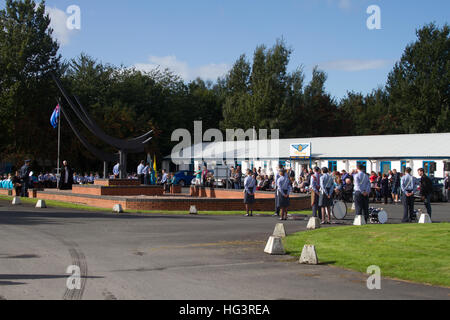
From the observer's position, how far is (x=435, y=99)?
63625mm

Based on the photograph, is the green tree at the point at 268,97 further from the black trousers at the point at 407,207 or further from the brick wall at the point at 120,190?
the black trousers at the point at 407,207

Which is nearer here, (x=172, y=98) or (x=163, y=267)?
(x=163, y=267)

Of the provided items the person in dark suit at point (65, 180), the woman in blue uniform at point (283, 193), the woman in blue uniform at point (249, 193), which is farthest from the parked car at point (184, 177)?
the woman in blue uniform at point (283, 193)

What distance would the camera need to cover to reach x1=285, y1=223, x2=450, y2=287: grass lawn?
32.8 ft

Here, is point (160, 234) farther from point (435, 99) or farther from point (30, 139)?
point (435, 99)

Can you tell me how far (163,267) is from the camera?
10180mm

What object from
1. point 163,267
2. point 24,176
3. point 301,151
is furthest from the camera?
point 301,151

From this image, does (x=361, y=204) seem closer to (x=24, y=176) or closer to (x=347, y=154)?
(x=24, y=176)

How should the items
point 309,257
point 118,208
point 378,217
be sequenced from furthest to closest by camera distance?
1. point 118,208
2. point 378,217
3. point 309,257

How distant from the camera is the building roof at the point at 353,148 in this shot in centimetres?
4231

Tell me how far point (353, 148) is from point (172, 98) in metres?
31.9

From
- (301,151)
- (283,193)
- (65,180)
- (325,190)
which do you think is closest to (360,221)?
(325,190)

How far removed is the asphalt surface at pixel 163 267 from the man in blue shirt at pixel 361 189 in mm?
2965

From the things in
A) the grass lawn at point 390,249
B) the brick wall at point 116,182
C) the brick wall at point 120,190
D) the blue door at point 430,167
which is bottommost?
the grass lawn at point 390,249
